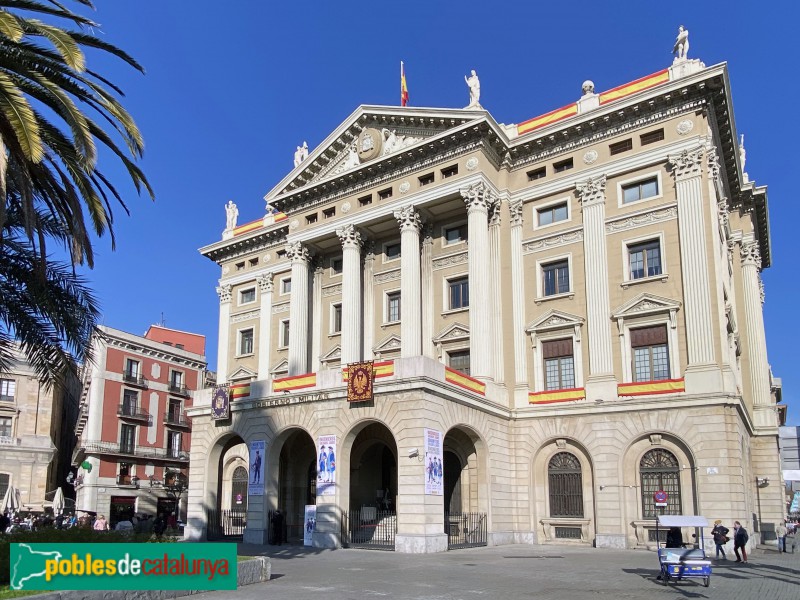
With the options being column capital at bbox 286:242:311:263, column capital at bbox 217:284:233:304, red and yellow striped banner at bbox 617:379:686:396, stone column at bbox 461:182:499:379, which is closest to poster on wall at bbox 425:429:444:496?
stone column at bbox 461:182:499:379

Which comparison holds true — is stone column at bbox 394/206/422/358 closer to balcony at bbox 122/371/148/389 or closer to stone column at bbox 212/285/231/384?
stone column at bbox 212/285/231/384

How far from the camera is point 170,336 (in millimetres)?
71938

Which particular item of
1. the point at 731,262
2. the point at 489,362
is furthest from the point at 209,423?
the point at 731,262

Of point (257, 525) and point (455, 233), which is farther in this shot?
point (455, 233)

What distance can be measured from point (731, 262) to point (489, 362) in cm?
1734

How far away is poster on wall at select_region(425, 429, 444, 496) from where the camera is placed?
26.8 m

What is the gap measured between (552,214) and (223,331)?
24.4 metres

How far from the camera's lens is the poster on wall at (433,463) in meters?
26.8

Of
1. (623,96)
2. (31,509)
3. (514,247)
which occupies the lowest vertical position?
(31,509)

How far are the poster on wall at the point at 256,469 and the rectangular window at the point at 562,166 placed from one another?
759 inches

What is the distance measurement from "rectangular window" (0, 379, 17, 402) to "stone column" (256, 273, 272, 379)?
25714 mm

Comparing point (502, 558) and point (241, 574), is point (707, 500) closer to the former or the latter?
point (502, 558)

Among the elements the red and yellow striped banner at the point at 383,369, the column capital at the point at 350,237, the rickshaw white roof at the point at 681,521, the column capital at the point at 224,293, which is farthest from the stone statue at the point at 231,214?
the rickshaw white roof at the point at 681,521

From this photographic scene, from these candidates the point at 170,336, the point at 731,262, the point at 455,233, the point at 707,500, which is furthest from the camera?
the point at 170,336
